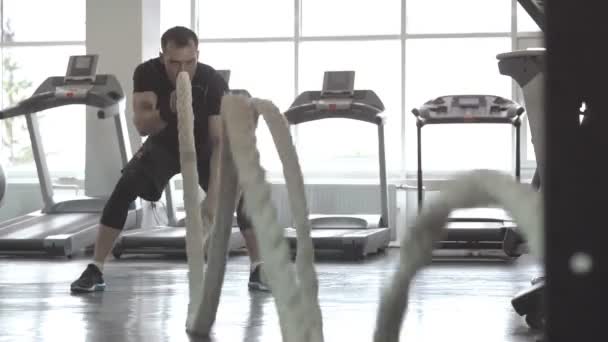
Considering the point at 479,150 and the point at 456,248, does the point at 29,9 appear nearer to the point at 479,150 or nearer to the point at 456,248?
the point at 479,150

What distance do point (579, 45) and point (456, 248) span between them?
7.02 meters

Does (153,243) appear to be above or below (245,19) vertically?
below

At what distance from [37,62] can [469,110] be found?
5.87 metres

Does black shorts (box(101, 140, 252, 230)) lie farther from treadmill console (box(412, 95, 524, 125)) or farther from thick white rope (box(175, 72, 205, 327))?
treadmill console (box(412, 95, 524, 125))

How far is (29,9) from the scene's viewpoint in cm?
1129

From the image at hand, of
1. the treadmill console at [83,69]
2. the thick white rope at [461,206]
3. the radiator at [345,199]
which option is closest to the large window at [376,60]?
the radiator at [345,199]

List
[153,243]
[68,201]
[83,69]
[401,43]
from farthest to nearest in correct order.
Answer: [401,43]
[68,201]
[83,69]
[153,243]

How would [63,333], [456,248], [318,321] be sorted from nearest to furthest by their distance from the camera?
[318,321], [63,333], [456,248]

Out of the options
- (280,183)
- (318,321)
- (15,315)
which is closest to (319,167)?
(280,183)

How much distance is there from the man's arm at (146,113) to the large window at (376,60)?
5880 mm

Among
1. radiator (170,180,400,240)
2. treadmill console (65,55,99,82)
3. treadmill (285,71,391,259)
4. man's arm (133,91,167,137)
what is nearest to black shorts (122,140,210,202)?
man's arm (133,91,167,137)

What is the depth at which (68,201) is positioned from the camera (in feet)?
27.3

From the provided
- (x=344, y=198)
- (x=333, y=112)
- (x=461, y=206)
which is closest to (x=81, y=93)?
(x=333, y=112)

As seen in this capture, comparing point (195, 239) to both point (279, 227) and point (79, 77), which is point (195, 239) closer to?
point (279, 227)
